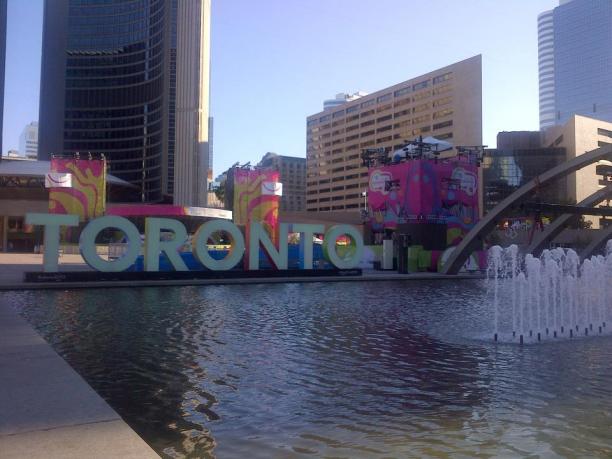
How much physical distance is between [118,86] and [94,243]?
374ft

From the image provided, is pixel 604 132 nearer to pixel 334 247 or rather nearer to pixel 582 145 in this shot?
pixel 582 145

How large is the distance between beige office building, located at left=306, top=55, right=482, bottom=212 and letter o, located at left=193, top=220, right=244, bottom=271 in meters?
78.4

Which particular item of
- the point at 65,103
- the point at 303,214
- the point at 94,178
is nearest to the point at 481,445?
the point at 94,178

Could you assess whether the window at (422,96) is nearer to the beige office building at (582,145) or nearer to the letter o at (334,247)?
the beige office building at (582,145)

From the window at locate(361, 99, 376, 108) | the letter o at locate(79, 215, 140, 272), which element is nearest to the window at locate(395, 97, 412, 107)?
the window at locate(361, 99, 376, 108)

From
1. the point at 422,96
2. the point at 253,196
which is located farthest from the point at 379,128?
the point at 253,196

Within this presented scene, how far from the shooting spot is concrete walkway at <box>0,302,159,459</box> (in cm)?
498

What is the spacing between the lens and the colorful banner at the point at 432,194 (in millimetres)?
46250

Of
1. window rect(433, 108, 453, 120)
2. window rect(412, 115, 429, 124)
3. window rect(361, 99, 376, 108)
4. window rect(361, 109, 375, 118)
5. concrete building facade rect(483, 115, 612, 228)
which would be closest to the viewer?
concrete building facade rect(483, 115, 612, 228)

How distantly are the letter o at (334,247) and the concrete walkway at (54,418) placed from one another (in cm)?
2532

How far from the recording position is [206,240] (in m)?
29.1

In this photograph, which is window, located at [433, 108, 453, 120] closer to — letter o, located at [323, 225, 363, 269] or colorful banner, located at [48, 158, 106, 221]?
colorful banner, located at [48, 158, 106, 221]

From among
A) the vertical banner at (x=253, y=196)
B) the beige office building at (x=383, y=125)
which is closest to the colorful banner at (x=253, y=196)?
the vertical banner at (x=253, y=196)

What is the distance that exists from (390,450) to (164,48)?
114884 mm
